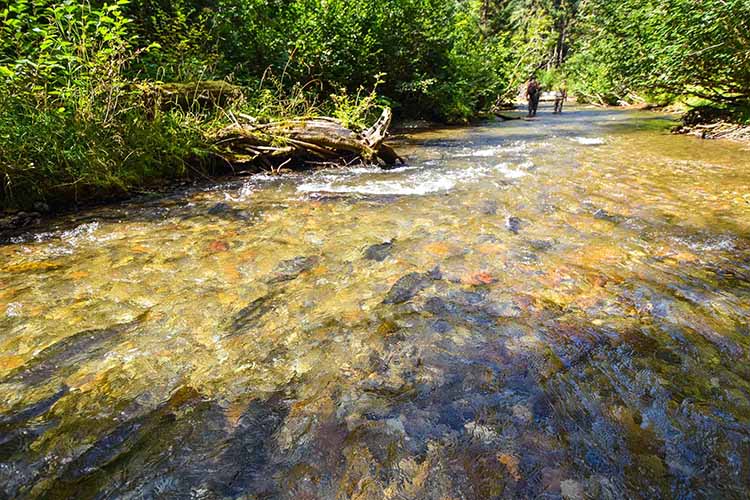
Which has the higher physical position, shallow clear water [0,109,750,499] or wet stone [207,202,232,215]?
wet stone [207,202,232,215]

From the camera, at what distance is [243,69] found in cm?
976

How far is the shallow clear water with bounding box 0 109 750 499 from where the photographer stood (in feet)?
4.79

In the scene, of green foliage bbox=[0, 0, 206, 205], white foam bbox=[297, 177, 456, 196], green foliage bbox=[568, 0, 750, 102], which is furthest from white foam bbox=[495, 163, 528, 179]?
green foliage bbox=[568, 0, 750, 102]

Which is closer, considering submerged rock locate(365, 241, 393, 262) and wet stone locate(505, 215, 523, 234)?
submerged rock locate(365, 241, 393, 262)

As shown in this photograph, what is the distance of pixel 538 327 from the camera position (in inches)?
91.0

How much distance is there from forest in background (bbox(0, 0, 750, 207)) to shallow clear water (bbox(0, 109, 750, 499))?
1.11 meters

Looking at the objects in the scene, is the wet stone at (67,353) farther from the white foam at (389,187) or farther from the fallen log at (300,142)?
the fallen log at (300,142)

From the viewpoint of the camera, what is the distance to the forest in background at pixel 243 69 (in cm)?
436

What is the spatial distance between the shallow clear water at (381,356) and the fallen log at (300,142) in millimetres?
2606

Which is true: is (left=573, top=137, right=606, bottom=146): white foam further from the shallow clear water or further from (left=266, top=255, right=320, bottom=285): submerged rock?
(left=266, top=255, right=320, bottom=285): submerged rock

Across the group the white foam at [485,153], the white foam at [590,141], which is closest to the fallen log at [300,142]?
the white foam at [485,153]

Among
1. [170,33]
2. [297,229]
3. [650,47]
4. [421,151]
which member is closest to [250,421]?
[297,229]

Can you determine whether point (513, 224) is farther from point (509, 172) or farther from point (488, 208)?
point (509, 172)

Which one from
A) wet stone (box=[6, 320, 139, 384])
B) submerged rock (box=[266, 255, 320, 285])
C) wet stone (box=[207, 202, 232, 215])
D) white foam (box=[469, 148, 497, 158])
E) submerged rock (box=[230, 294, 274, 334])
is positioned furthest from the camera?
white foam (box=[469, 148, 497, 158])
